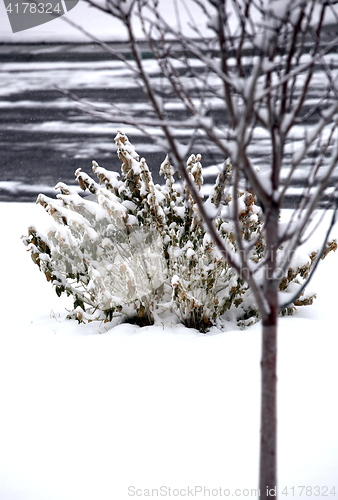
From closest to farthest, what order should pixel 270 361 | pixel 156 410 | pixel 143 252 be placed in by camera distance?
pixel 270 361 → pixel 156 410 → pixel 143 252

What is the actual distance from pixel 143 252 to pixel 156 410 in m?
1.20

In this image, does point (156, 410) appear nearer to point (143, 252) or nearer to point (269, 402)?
point (269, 402)

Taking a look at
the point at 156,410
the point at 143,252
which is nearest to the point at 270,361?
the point at 156,410

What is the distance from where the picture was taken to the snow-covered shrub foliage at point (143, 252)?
2924 mm

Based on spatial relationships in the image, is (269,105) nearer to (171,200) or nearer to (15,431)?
(15,431)

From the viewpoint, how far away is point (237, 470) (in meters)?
1.78

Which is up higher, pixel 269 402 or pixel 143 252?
pixel 143 252

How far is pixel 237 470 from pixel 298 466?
21 cm

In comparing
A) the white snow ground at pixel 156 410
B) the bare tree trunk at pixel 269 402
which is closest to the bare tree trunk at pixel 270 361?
the bare tree trunk at pixel 269 402

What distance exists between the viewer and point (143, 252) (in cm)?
315

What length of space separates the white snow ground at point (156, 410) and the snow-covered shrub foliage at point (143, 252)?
0.56 ft

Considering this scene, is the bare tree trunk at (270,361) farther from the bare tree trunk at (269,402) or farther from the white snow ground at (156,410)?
the white snow ground at (156,410)

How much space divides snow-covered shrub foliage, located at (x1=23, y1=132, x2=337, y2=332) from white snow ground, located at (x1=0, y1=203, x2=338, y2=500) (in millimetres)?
170

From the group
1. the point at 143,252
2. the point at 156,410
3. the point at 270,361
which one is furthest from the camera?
the point at 143,252
